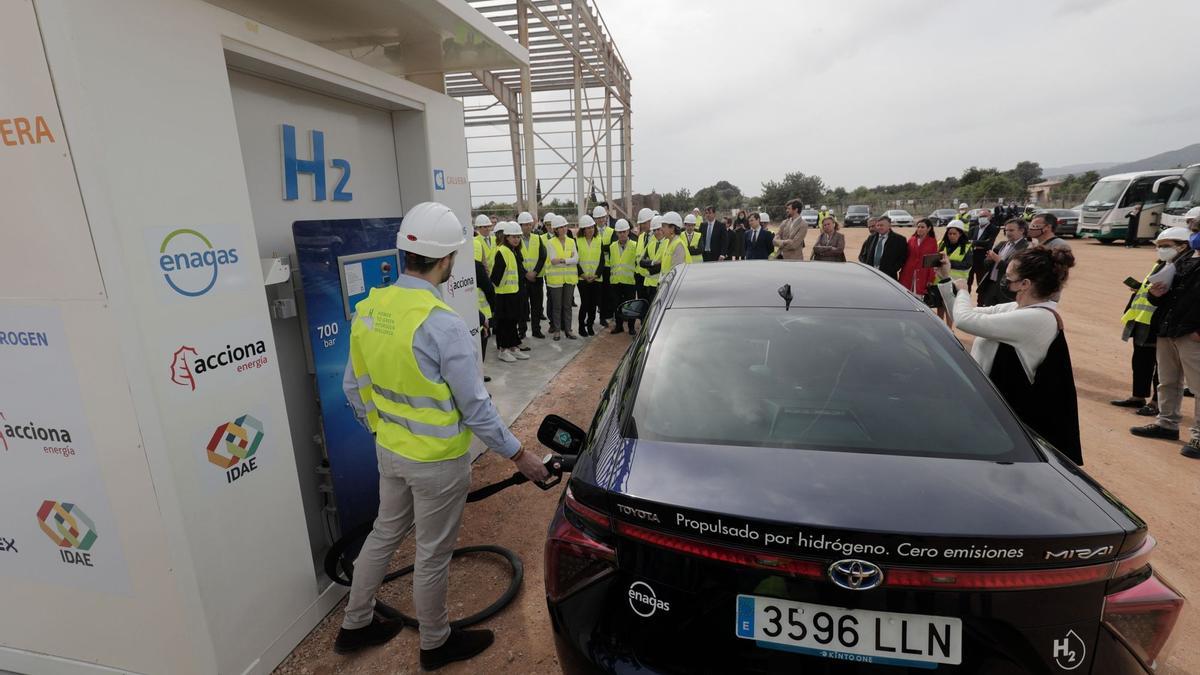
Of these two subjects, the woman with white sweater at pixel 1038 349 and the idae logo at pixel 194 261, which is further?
the woman with white sweater at pixel 1038 349

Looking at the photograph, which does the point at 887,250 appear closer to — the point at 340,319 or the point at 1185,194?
the point at 340,319

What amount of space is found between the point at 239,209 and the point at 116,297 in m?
0.62

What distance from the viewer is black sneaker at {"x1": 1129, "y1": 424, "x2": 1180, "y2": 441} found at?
4867mm

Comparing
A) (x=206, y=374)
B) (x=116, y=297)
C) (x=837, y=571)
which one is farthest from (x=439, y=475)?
(x=837, y=571)

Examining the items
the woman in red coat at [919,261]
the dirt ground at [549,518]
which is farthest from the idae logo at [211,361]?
the woman in red coat at [919,261]

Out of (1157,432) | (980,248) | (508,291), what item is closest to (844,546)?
(1157,432)

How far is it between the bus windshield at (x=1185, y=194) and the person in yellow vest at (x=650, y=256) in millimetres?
17077

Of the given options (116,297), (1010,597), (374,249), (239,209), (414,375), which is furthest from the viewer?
(374,249)

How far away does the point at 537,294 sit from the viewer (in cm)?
915

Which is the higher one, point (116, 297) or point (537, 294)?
point (116, 297)

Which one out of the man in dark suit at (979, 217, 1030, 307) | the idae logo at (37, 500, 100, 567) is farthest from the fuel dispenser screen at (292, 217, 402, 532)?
the man in dark suit at (979, 217, 1030, 307)

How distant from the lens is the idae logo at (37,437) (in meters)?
2.11

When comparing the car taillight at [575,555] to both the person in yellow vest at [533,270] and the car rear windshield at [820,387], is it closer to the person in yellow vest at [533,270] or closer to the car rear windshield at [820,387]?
the car rear windshield at [820,387]

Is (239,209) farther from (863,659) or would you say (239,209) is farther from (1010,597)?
(1010,597)
